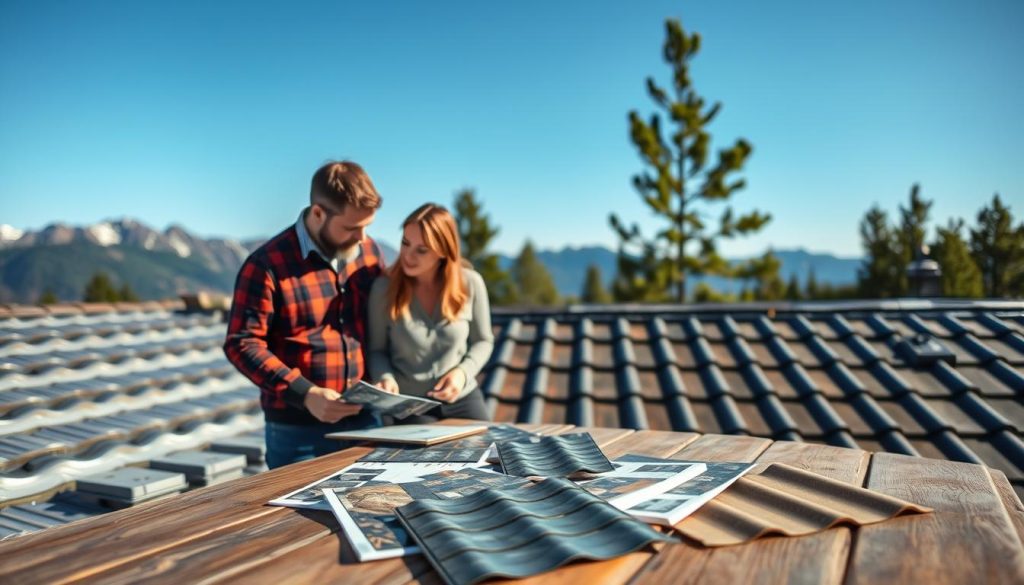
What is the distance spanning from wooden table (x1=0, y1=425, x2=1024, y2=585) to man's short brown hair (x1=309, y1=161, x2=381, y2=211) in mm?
1220

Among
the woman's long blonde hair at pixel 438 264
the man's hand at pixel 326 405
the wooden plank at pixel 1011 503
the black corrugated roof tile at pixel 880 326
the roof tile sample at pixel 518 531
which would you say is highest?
the woman's long blonde hair at pixel 438 264

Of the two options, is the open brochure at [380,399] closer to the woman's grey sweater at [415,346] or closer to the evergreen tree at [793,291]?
the woman's grey sweater at [415,346]

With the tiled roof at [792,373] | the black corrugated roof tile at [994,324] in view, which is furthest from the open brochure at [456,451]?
the black corrugated roof tile at [994,324]

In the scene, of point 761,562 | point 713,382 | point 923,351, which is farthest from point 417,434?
point 923,351

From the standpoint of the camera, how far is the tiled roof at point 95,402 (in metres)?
2.66

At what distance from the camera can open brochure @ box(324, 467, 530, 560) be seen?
43.0 inches

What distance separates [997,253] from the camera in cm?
2231

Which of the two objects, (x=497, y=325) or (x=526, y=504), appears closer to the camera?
(x=526, y=504)

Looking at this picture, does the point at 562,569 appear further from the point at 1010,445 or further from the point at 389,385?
the point at 1010,445

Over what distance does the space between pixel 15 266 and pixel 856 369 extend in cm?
20027

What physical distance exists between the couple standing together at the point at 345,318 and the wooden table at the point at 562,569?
1006mm

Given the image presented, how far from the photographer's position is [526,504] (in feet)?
3.96

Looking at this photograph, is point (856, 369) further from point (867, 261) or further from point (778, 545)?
point (867, 261)

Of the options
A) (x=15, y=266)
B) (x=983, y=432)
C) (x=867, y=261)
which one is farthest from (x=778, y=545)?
(x=15, y=266)
